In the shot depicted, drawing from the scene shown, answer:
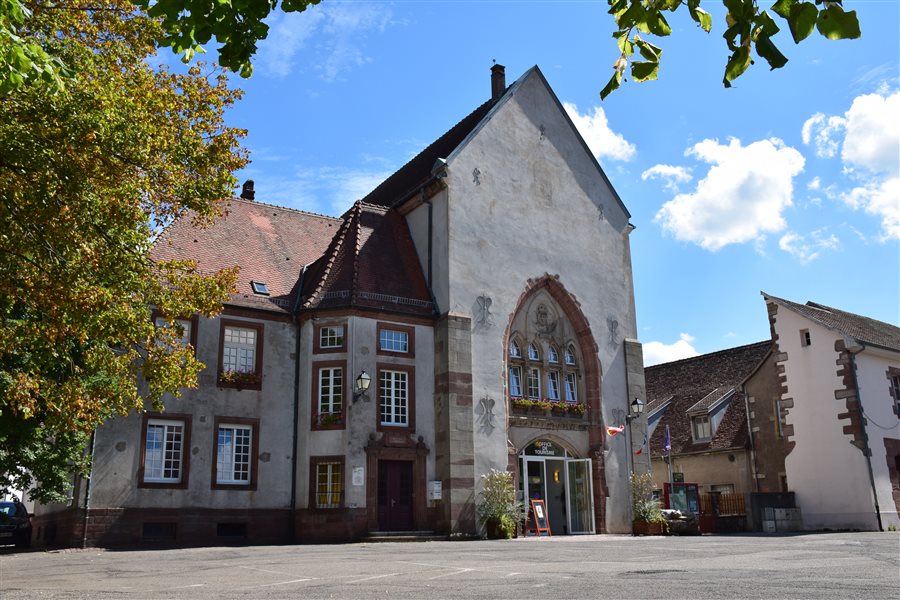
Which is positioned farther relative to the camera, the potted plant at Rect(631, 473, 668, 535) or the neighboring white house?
the neighboring white house

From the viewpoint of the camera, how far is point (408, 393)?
2769 centimetres

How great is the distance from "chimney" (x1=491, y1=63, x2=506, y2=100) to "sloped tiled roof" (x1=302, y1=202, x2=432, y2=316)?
7401 mm

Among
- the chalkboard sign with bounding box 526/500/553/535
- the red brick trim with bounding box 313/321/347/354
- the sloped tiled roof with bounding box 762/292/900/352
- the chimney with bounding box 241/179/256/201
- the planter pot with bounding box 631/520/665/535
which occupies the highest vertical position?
the chimney with bounding box 241/179/256/201

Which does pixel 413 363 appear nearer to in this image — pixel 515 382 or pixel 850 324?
pixel 515 382

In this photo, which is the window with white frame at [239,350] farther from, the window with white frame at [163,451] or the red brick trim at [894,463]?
the red brick trim at [894,463]

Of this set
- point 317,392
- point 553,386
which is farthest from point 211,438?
point 553,386

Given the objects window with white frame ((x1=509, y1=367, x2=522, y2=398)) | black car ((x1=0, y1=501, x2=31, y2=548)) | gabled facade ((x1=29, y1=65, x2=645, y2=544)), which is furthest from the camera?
window with white frame ((x1=509, y1=367, x2=522, y2=398))

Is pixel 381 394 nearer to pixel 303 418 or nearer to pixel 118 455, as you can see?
pixel 303 418

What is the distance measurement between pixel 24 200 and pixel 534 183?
23486 millimetres

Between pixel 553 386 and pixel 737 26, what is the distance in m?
27.6

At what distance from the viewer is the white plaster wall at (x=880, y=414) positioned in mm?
32062

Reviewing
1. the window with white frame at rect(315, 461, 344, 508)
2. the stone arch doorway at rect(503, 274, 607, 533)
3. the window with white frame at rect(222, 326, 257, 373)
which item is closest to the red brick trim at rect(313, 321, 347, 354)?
the window with white frame at rect(222, 326, 257, 373)

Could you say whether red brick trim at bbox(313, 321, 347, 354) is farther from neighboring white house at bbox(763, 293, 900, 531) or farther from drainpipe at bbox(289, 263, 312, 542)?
neighboring white house at bbox(763, 293, 900, 531)

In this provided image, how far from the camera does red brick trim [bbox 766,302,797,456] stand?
35.3m
